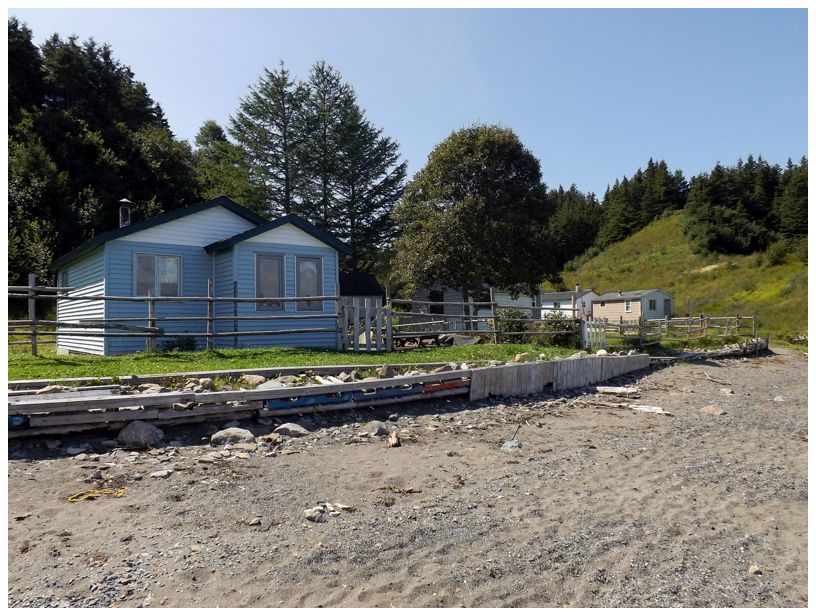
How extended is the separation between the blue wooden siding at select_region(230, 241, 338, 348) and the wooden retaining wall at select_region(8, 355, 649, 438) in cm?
623

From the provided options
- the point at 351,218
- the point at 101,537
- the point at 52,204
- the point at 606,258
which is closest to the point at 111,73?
the point at 52,204

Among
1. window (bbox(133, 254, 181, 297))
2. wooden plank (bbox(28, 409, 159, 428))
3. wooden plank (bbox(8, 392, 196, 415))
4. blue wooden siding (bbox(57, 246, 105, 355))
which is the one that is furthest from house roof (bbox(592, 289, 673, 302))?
wooden plank (bbox(28, 409, 159, 428))

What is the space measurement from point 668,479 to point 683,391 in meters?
8.19

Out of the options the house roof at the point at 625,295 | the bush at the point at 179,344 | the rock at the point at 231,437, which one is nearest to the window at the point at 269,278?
the bush at the point at 179,344

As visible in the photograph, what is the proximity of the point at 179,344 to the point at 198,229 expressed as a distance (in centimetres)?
343

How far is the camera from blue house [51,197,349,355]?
13.9m

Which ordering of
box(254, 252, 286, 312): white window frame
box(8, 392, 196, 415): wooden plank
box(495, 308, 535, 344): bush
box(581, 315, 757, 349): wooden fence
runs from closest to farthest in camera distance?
box(8, 392, 196, 415): wooden plank
box(254, 252, 286, 312): white window frame
box(495, 308, 535, 344): bush
box(581, 315, 757, 349): wooden fence

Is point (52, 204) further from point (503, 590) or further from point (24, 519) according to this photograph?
point (503, 590)

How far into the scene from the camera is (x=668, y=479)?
6.00 meters

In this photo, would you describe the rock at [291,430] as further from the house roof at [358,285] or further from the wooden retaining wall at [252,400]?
the house roof at [358,285]

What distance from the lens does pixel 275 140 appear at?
37750 mm

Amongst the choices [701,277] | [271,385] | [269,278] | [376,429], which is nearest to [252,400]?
[271,385]

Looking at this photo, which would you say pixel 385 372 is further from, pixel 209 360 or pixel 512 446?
pixel 209 360

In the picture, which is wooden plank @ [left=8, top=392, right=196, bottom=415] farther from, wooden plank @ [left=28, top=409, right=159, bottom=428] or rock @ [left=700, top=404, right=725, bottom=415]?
rock @ [left=700, top=404, right=725, bottom=415]
